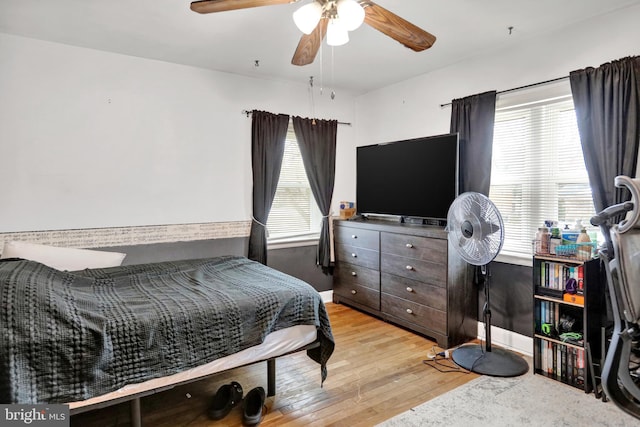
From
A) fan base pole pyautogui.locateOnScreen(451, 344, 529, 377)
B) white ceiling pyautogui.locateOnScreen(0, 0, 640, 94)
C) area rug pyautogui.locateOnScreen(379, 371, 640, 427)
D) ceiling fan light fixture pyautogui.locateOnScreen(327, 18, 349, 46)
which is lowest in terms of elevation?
area rug pyautogui.locateOnScreen(379, 371, 640, 427)

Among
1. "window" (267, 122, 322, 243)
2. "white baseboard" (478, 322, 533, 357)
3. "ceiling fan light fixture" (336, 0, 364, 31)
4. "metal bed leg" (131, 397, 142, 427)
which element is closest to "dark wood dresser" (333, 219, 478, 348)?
"white baseboard" (478, 322, 533, 357)

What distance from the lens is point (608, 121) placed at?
2469 millimetres

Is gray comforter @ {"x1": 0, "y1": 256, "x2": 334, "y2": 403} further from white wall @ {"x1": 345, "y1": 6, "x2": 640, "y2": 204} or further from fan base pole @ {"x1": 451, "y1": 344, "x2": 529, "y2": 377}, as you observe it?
white wall @ {"x1": 345, "y1": 6, "x2": 640, "y2": 204}

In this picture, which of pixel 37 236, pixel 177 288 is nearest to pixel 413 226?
pixel 177 288

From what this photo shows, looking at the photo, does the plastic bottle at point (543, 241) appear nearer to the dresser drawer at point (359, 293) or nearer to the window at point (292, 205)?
the dresser drawer at point (359, 293)

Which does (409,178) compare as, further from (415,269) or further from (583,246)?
(583,246)

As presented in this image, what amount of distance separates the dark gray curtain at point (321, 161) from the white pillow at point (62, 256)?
2038 millimetres

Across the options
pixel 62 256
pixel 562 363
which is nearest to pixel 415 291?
pixel 562 363

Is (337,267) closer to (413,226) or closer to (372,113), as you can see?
(413,226)

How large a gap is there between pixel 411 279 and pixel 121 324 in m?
2.39

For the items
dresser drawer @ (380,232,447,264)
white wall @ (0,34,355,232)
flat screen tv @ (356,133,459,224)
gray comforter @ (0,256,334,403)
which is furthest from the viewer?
flat screen tv @ (356,133,459,224)

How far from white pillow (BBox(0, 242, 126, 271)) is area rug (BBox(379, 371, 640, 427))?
240 cm

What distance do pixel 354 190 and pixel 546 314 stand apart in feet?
8.40

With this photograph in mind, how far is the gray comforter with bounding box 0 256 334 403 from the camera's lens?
1.53 m
